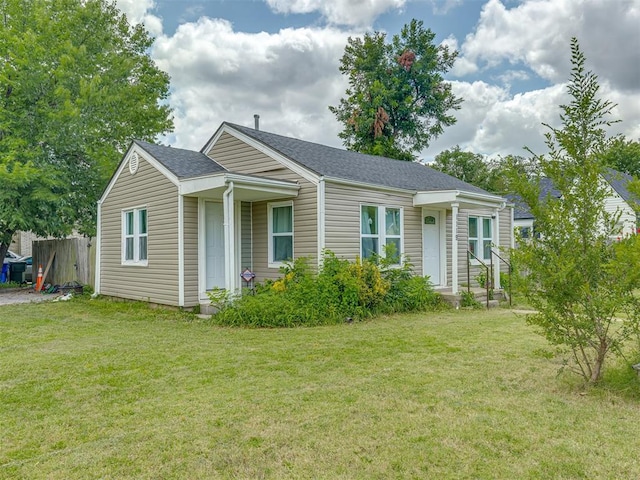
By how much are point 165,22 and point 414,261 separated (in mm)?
10734

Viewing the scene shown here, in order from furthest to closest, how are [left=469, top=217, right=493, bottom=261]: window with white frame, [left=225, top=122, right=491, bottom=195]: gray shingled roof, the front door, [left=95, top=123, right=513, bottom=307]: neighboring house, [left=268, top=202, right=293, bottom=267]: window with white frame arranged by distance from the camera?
[left=469, top=217, right=493, bottom=261]: window with white frame, the front door, [left=225, top=122, right=491, bottom=195]: gray shingled roof, [left=268, top=202, right=293, bottom=267]: window with white frame, [left=95, top=123, right=513, bottom=307]: neighboring house

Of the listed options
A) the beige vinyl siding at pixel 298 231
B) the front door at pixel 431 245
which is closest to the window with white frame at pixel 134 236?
the beige vinyl siding at pixel 298 231

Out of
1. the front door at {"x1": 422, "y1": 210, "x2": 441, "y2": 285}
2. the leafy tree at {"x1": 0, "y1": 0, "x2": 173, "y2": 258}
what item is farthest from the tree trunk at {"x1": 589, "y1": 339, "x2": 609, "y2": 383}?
the leafy tree at {"x1": 0, "y1": 0, "x2": 173, "y2": 258}

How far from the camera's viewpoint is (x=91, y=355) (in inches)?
214

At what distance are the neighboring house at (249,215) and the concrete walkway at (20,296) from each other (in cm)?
184

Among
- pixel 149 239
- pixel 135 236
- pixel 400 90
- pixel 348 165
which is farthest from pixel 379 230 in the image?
pixel 400 90

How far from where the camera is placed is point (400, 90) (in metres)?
23.8

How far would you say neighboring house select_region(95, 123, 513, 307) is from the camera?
895 cm

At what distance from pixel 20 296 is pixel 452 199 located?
1239 centimetres

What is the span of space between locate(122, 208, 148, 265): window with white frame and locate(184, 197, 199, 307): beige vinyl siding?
1.72 metres

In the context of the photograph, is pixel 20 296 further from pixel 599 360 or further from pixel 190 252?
pixel 599 360

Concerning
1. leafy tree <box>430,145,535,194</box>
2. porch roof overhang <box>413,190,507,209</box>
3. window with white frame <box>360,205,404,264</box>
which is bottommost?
window with white frame <box>360,205,404,264</box>

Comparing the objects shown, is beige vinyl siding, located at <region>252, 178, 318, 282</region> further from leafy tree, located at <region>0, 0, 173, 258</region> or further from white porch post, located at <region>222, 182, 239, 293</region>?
leafy tree, located at <region>0, 0, 173, 258</region>

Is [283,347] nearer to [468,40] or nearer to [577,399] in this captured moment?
[577,399]
